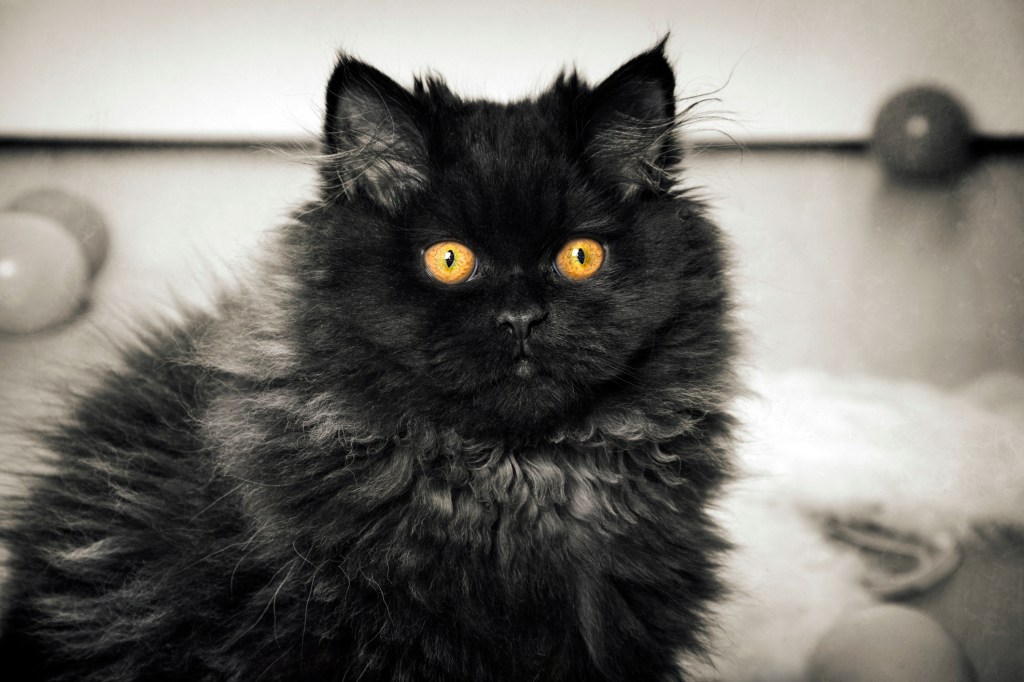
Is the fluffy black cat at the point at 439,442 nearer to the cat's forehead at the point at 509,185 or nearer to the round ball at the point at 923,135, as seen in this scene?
the cat's forehead at the point at 509,185

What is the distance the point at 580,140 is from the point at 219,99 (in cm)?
124

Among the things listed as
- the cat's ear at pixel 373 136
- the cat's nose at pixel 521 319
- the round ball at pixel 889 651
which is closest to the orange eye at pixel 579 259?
the cat's nose at pixel 521 319

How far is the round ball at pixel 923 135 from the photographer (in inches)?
97.1

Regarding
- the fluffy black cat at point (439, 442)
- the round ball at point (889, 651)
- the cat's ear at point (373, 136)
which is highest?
the cat's ear at point (373, 136)

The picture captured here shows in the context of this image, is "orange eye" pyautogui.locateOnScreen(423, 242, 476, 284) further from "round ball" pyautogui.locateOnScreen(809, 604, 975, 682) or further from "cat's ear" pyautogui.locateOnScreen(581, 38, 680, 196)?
"round ball" pyautogui.locateOnScreen(809, 604, 975, 682)

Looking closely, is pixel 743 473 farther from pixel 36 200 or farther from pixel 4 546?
pixel 36 200

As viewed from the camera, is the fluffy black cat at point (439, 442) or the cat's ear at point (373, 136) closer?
the fluffy black cat at point (439, 442)

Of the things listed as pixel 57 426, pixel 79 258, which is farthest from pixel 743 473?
pixel 79 258

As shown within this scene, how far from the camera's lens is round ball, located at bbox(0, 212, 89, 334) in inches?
93.4

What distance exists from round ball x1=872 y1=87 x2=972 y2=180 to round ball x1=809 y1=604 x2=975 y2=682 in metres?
1.22

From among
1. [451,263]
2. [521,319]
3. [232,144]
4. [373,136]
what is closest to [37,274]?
[232,144]

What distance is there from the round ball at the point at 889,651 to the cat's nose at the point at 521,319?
51.9 inches

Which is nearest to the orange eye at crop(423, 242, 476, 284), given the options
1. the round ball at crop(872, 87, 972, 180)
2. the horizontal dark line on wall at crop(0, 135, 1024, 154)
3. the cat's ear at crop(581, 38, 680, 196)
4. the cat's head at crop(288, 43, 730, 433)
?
Answer: the cat's head at crop(288, 43, 730, 433)

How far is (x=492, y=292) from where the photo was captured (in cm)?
155
